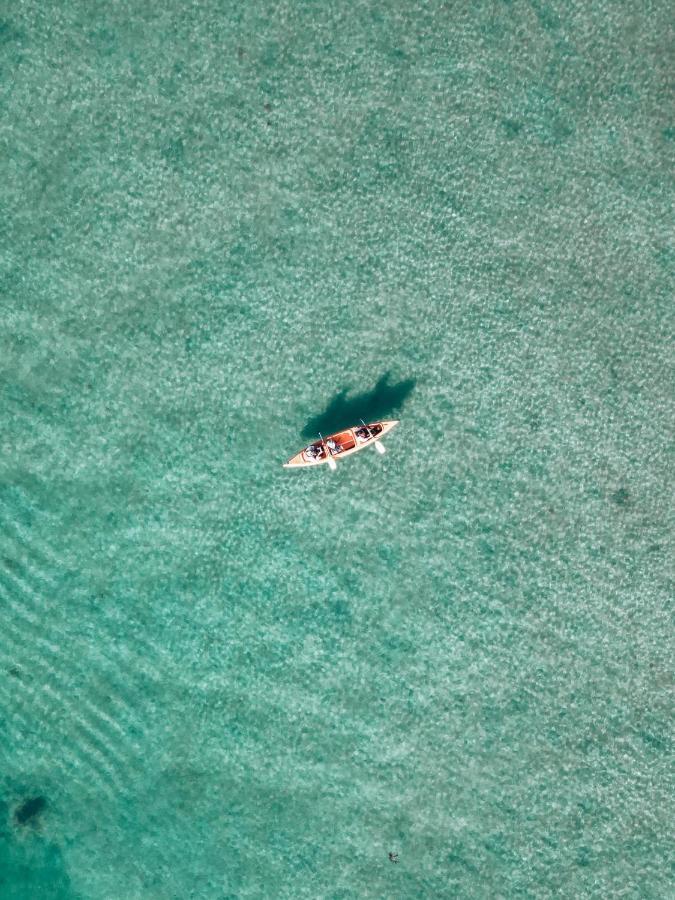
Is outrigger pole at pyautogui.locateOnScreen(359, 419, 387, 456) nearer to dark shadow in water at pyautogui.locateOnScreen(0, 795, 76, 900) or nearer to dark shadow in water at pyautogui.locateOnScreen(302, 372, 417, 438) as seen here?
dark shadow in water at pyautogui.locateOnScreen(302, 372, 417, 438)

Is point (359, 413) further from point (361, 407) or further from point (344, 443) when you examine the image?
point (344, 443)

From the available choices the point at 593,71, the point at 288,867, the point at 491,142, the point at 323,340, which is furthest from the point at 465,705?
the point at 593,71

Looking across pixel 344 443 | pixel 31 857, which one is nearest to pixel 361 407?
pixel 344 443

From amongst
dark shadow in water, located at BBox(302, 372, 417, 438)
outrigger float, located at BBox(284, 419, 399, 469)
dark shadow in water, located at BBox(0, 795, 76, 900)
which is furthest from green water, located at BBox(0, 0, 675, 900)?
dark shadow in water, located at BBox(0, 795, 76, 900)

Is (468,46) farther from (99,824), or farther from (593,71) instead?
(99,824)

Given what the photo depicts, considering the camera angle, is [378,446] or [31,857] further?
[31,857]

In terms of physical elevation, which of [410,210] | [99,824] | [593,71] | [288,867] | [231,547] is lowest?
[99,824]

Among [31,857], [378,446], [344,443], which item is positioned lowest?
[31,857]
